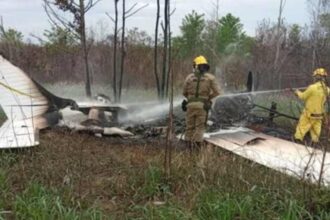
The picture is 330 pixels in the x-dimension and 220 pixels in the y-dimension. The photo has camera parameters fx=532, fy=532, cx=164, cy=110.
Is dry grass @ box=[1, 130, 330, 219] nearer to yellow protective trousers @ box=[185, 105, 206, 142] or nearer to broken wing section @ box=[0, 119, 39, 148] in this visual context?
broken wing section @ box=[0, 119, 39, 148]

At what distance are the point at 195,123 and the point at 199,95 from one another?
0.48 meters

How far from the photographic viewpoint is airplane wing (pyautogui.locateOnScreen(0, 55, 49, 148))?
316 inches

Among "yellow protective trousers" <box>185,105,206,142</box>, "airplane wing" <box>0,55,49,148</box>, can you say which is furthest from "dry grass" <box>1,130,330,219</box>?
"yellow protective trousers" <box>185,105,206,142</box>

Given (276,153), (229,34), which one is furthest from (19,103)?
(229,34)

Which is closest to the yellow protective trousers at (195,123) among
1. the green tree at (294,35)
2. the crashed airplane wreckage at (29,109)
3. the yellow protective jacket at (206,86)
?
the yellow protective jacket at (206,86)

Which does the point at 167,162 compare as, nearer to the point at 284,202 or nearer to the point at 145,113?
the point at 284,202

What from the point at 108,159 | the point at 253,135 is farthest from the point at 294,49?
the point at 108,159

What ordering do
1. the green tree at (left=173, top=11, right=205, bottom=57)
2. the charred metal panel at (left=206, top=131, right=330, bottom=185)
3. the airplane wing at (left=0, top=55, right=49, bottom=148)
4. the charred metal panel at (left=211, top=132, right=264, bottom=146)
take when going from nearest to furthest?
the charred metal panel at (left=206, top=131, right=330, bottom=185), the airplane wing at (left=0, top=55, right=49, bottom=148), the charred metal panel at (left=211, top=132, right=264, bottom=146), the green tree at (left=173, top=11, right=205, bottom=57)

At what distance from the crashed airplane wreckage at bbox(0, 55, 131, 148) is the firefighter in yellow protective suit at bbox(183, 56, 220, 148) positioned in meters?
1.52

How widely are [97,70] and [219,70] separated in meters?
4.23

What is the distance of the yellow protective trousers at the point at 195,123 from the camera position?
880 cm

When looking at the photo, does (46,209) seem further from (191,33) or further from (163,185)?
(191,33)

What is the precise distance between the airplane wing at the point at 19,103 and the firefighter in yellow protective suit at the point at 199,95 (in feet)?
8.40

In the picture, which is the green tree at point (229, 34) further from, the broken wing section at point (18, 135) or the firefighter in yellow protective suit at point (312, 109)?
the broken wing section at point (18, 135)
